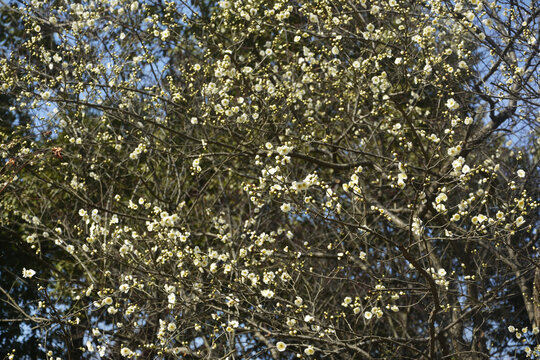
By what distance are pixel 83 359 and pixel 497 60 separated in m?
5.24

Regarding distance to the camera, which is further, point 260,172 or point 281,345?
point 260,172

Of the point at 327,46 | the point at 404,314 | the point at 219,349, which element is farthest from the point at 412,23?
the point at 219,349

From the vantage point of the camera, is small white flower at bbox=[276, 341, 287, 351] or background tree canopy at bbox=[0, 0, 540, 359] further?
background tree canopy at bbox=[0, 0, 540, 359]

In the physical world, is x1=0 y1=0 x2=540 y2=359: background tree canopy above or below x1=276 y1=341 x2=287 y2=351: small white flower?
above

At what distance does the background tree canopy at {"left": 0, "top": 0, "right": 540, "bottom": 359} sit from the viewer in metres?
4.88

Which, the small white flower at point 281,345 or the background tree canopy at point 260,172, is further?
the background tree canopy at point 260,172

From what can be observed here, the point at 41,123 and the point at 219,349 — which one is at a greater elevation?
the point at 41,123

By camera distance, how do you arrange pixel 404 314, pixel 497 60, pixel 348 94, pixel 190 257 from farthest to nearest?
pixel 404 314, pixel 348 94, pixel 497 60, pixel 190 257

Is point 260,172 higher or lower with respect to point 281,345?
higher

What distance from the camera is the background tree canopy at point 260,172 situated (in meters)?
4.88

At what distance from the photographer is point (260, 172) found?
7.05m

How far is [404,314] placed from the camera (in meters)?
6.71

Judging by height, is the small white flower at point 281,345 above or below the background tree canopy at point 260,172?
below

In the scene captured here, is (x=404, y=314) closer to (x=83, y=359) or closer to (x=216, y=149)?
(x=216, y=149)
